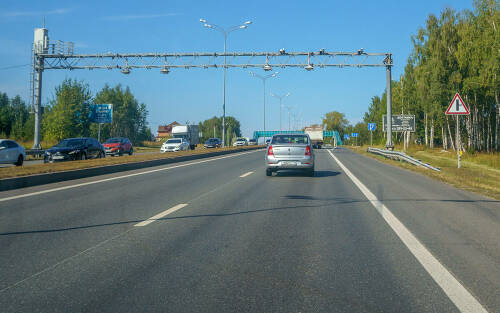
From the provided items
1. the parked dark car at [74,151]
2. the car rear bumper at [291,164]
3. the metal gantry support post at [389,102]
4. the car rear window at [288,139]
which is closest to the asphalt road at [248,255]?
the car rear bumper at [291,164]

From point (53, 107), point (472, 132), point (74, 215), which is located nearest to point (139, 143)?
point (53, 107)

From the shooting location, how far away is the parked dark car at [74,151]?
2425 cm

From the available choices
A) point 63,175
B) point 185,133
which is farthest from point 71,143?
point 185,133

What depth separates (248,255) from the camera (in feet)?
17.0

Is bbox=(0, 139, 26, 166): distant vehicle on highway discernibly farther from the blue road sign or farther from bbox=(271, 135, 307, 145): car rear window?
the blue road sign

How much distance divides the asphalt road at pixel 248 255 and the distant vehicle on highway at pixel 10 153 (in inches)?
561

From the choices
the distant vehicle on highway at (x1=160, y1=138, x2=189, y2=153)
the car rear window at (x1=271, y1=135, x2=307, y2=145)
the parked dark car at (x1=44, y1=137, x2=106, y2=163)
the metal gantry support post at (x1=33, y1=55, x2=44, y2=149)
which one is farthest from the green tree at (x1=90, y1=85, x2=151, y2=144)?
the car rear window at (x1=271, y1=135, x2=307, y2=145)

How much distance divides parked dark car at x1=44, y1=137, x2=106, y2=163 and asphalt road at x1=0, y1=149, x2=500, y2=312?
15415mm

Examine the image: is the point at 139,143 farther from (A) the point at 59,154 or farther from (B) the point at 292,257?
(B) the point at 292,257

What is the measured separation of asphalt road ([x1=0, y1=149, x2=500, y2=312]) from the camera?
371 centimetres

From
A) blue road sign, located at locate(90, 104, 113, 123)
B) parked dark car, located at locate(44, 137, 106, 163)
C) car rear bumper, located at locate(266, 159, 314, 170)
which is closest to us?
car rear bumper, located at locate(266, 159, 314, 170)

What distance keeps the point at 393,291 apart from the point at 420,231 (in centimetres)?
299

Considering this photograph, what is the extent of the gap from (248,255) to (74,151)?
72.4ft

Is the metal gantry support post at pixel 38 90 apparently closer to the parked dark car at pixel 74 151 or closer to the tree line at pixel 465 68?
the parked dark car at pixel 74 151
